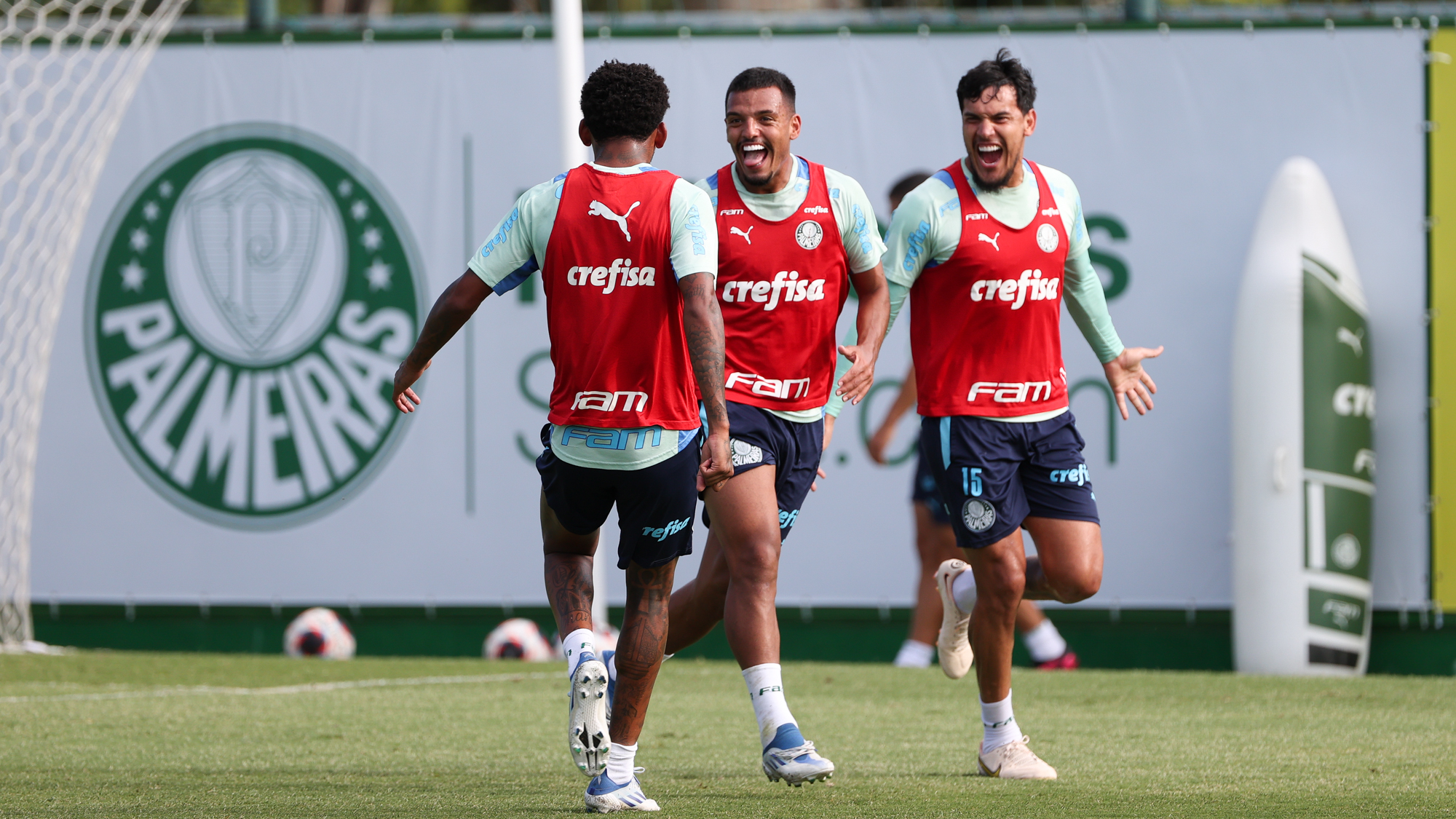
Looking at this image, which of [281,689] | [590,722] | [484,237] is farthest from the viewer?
[484,237]

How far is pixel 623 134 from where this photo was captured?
4.46 meters

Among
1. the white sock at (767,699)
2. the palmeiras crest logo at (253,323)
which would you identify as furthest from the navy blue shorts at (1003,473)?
the palmeiras crest logo at (253,323)

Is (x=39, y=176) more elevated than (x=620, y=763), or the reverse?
(x=39, y=176)

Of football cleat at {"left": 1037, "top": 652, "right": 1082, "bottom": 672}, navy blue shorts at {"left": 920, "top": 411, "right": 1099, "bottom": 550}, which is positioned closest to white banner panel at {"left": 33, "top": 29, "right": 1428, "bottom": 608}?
football cleat at {"left": 1037, "top": 652, "right": 1082, "bottom": 672}

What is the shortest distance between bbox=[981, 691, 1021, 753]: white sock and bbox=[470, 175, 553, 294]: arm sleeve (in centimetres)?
201

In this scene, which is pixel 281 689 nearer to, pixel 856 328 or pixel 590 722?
pixel 856 328

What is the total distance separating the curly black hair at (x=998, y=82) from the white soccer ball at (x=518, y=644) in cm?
506

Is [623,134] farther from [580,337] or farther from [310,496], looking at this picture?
[310,496]

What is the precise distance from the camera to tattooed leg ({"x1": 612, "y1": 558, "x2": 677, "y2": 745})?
459 centimetres

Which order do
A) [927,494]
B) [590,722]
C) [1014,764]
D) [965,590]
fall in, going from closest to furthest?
[590,722]
[1014,764]
[965,590]
[927,494]

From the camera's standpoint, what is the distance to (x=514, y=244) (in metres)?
4.42

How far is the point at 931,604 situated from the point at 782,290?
4047 mm

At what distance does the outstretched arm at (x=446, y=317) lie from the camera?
14.4 ft

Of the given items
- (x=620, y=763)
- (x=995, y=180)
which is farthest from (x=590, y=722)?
(x=995, y=180)
